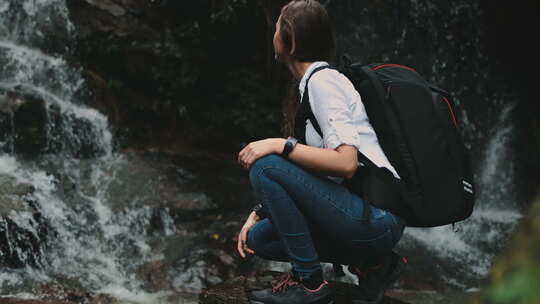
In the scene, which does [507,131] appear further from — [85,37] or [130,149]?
[85,37]

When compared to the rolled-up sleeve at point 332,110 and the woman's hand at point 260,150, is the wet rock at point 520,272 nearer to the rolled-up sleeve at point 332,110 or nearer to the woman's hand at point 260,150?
the rolled-up sleeve at point 332,110

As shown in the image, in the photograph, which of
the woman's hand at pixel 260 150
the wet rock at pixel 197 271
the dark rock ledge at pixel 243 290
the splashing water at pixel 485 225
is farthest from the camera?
the splashing water at pixel 485 225

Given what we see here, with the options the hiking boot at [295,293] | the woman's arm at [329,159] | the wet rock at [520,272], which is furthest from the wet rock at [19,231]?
the wet rock at [520,272]

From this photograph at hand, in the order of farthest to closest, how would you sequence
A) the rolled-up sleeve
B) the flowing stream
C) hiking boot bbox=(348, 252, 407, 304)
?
the flowing stream, hiking boot bbox=(348, 252, 407, 304), the rolled-up sleeve

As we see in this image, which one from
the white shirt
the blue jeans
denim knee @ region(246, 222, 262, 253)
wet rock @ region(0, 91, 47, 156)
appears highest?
the white shirt

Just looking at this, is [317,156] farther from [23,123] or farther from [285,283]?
[23,123]

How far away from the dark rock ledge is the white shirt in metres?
0.83

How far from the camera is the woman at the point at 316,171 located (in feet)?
Answer: 7.43

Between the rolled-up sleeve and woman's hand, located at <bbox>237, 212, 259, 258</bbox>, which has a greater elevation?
the rolled-up sleeve

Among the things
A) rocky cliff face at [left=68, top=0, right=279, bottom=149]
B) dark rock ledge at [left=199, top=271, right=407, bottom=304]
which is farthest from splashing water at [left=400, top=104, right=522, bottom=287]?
dark rock ledge at [left=199, top=271, right=407, bottom=304]

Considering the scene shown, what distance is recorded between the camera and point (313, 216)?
241 centimetres

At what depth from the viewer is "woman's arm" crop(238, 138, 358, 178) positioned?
2240 mm

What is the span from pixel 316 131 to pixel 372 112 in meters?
0.24

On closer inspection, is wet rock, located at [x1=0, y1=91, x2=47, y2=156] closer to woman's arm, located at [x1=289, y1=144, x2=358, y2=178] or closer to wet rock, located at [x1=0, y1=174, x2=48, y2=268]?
wet rock, located at [x1=0, y1=174, x2=48, y2=268]
